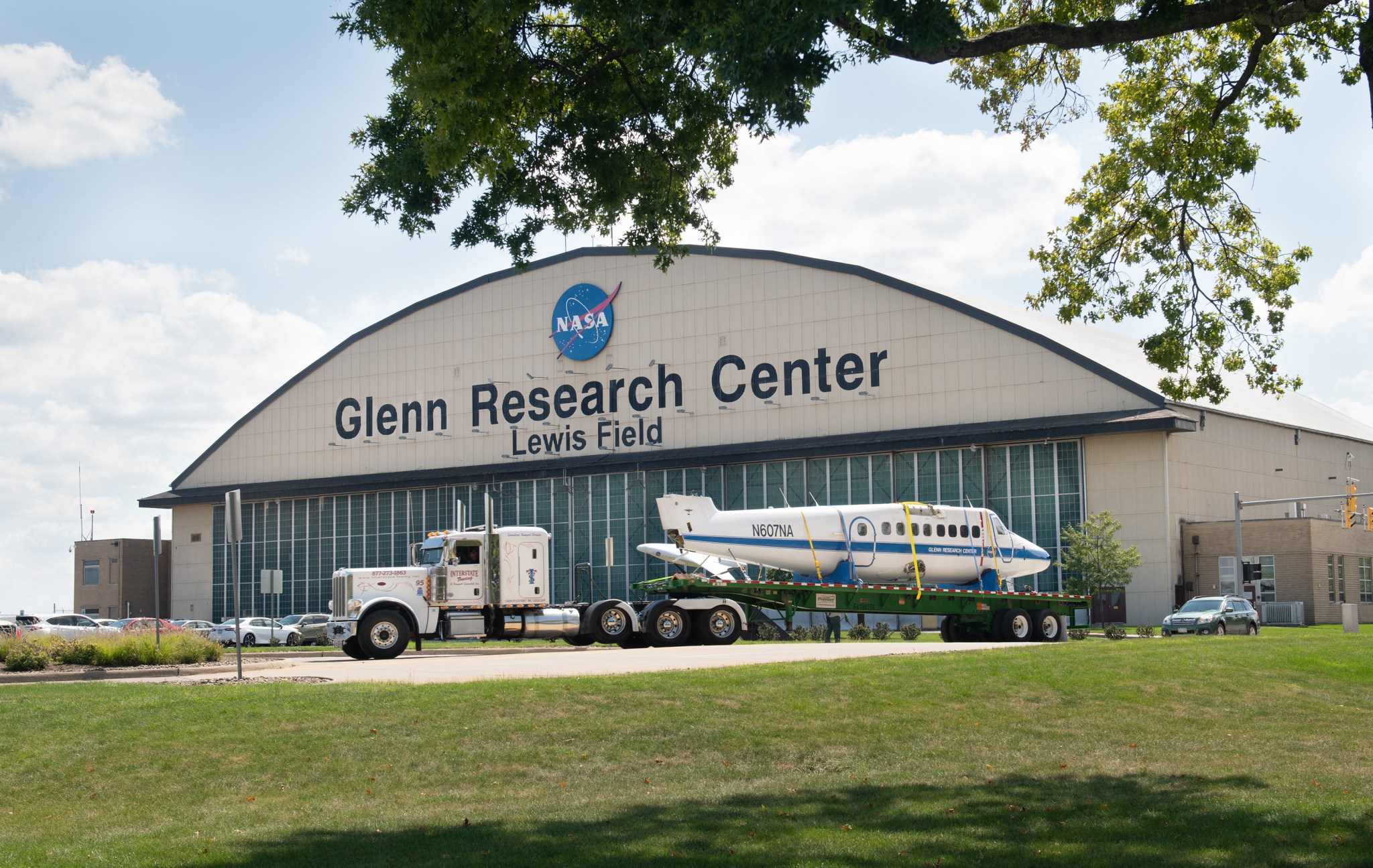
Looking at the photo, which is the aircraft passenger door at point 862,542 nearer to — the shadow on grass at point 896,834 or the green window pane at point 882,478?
the green window pane at point 882,478

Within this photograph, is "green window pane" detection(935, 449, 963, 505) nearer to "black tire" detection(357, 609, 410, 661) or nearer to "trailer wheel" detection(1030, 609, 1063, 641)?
"trailer wheel" detection(1030, 609, 1063, 641)

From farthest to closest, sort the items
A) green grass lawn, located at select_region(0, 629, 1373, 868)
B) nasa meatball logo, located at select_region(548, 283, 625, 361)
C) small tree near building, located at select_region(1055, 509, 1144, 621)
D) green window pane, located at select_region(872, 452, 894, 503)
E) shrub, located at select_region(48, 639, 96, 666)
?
1. nasa meatball logo, located at select_region(548, 283, 625, 361)
2. green window pane, located at select_region(872, 452, 894, 503)
3. small tree near building, located at select_region(1055, 509, 1144, 621)
4. shrub, located at select_region(48, 639, 96, 666)
5. green grass lawn, located at select_region(0, 629, 1373, 868)

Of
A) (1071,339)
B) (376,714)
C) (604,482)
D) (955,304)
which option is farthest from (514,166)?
(1071,339)

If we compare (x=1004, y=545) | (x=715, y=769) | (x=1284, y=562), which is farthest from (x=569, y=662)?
(x=1284, y=562)

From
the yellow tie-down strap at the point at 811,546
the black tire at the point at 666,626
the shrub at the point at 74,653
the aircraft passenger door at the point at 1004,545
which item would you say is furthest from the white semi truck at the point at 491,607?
the aircraft passenger door at the point at 1004,545

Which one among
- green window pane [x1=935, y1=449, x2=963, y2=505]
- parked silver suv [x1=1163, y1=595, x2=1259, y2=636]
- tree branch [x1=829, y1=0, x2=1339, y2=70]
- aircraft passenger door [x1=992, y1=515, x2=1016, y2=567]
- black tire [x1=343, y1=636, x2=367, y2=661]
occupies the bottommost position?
parked silver suv [x1=1163, y1=595, x2=1259, y2=636]

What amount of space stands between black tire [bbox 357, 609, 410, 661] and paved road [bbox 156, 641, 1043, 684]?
43 cm

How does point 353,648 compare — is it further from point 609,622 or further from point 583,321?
point 583,321

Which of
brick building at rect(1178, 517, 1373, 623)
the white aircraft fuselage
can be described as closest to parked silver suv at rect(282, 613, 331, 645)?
the white aircraft fuselage

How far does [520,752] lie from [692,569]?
23643 mm

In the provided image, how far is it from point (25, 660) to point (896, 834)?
66.4ft

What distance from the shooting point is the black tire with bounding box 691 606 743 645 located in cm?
3444

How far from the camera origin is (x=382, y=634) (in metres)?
31.5

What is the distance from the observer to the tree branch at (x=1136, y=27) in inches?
577
